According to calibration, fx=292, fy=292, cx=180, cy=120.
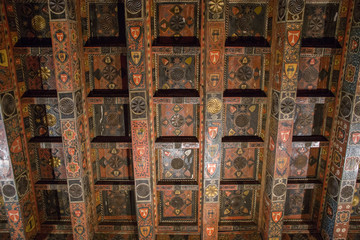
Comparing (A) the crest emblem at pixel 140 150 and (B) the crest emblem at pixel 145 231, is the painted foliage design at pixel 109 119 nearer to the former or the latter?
(A) the crest emblem at pixel 140 150

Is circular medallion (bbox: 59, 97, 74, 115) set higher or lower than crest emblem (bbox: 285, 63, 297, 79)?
lower

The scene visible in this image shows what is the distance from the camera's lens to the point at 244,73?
4.72 metres

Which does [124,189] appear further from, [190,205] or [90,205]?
[190,205]

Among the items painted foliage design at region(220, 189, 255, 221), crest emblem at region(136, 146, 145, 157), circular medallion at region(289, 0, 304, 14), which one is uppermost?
circular medallion at region(289, 0, 304, 14)

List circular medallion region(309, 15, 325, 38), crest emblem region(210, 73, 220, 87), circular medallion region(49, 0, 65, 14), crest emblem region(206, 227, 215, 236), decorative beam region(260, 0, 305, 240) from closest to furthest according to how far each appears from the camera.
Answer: circular medallion region(49, 0, 65, 14) < decorative beam region(260, 0, 305, 240) < crest emblem region(210, 73, 220, 87) < circular medallion region(309, 15, 325, 38) < crest emblem region(206, 227, 215, 236)

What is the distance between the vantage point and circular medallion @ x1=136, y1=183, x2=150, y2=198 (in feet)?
15.4

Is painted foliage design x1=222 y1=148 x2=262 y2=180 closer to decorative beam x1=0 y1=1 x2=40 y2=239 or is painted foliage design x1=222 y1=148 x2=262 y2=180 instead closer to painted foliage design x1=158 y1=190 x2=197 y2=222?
painted foliage design x1=158 y1=190 x2=197 y2=222

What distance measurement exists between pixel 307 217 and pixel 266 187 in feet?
3.82

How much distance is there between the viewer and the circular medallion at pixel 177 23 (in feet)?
14.6

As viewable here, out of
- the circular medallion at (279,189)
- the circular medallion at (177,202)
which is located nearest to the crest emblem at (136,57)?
the circular medallion at (177,202)

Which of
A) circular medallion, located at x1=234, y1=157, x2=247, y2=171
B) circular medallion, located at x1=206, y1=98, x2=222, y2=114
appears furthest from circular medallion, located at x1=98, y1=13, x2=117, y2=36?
circular medallion, located at x1=234, y1=157, x2=247, y2=171

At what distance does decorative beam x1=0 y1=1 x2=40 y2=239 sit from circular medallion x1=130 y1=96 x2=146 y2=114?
1834mm

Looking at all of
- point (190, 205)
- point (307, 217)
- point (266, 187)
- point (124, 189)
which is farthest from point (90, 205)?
point (307, 217)

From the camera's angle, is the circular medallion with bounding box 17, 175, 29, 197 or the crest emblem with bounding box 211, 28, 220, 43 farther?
the circular medallion with bounding box 17, 175, 29, 197
